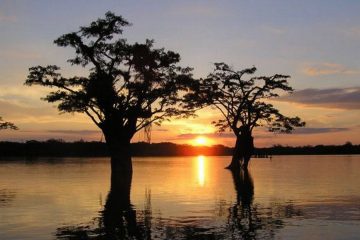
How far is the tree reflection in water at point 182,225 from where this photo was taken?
16.7m

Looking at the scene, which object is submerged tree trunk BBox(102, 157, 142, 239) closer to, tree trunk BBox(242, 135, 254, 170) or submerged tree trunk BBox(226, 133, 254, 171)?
submerged tree trunk BBox(226, 133, 254, 171)

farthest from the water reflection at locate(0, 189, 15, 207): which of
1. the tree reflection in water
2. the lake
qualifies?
the tree reflection in water

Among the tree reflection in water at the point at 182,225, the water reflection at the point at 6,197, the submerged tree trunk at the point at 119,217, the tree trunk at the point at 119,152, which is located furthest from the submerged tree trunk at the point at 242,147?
the tree reflection in water at the point at 182,225

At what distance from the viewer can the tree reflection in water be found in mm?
16688

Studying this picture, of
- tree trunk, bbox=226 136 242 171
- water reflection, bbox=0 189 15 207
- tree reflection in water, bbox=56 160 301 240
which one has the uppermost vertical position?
tree trunk, bbox=226 136 242 171

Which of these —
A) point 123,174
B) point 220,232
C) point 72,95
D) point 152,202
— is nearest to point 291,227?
point 220,232

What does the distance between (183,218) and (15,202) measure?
10150mm

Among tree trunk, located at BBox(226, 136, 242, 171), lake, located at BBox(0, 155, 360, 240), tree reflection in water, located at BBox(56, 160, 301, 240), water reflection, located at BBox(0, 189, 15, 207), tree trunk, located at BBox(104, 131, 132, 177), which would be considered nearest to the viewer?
tree reflection in water, located at BBox(56, 160, 301, 240)

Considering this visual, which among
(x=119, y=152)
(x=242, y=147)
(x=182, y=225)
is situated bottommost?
(x=182, y=225)

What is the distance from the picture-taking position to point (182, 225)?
18.7 m

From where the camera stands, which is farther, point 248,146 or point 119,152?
point 248,146

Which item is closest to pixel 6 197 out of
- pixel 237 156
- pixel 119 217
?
pixel 119 217

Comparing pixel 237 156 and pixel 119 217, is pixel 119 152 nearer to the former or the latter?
pixel 237 156

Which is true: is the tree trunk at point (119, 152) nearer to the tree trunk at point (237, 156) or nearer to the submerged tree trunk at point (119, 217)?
the submerged tree trunk at point (119, 217)
